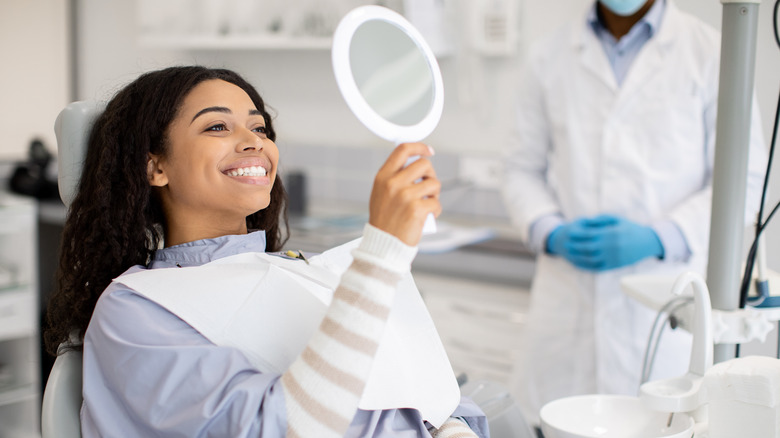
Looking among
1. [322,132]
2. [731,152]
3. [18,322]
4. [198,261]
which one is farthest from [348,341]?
[322,132]

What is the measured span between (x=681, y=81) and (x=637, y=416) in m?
1.10

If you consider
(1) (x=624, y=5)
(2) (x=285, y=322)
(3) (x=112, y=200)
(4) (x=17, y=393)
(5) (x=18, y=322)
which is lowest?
(4) (x=17, y=393)

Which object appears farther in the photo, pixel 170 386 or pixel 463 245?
pixel 463 245

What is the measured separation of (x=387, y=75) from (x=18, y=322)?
2.27 meters

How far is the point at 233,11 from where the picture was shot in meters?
3.27

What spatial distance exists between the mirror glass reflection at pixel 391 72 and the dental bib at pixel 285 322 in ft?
0.83

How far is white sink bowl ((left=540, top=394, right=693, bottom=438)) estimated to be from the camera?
102cm

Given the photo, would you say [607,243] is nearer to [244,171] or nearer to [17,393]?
[244,171]

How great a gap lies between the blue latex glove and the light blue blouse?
909 millimetres

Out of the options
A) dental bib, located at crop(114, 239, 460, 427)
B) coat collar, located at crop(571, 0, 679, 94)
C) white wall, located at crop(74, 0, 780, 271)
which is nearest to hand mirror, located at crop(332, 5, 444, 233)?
dental bib, located at crop(114, 239, 460, 427)

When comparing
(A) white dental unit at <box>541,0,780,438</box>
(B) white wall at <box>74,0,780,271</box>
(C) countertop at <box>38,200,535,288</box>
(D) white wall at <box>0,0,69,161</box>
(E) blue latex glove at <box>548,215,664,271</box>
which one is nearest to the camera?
(A) white dental unit at <box>541,0,780,438</box>

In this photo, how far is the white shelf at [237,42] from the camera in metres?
3.05

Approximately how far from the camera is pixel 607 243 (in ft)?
5.92

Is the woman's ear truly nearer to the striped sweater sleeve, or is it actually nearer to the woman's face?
the woman's face
